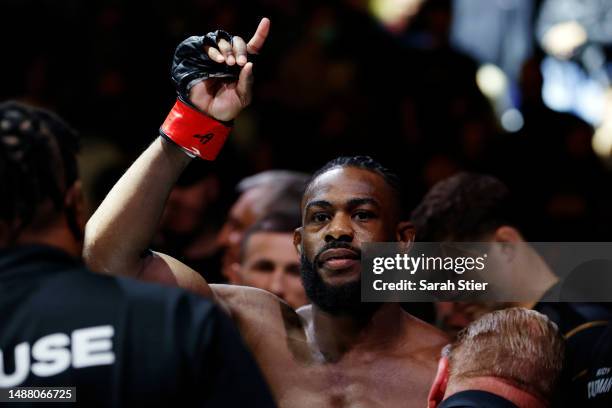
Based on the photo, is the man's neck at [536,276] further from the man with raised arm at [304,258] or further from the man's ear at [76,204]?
the man's ear at [76,204]

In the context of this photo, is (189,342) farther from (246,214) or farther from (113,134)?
(113,134)

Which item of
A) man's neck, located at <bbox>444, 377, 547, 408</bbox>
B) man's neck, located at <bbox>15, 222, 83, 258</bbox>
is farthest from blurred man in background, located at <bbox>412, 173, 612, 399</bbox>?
man's neck, located at <bbox>15, 222, 83, 258</bbox>

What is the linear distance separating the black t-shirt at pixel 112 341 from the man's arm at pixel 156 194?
760 millimetres

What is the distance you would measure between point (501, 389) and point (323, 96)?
456cm

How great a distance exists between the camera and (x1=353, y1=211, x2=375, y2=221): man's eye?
2617mm

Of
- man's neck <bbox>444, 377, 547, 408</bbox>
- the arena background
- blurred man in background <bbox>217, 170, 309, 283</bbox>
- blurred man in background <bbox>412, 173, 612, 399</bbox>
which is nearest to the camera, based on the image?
man's neck <bbox>444, 377, 547, 408</bbox>

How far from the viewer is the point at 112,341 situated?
1553 mm

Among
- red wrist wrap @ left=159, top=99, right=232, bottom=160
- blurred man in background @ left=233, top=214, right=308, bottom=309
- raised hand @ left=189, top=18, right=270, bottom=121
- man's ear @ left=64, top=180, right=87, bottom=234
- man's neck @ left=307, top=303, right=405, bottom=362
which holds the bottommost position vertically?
blurred man in background @ left=233, top=214, right=308, bottom=309

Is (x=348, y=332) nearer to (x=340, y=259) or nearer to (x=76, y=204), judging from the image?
(x=340, y=259)

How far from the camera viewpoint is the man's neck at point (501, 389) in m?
1.89

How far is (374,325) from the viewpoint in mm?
2670

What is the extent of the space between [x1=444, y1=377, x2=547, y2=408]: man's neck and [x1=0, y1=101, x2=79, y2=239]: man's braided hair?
82cm

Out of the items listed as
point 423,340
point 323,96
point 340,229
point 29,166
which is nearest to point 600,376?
point 423,340

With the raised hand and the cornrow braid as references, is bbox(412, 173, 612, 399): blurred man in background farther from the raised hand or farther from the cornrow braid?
the raised hand
